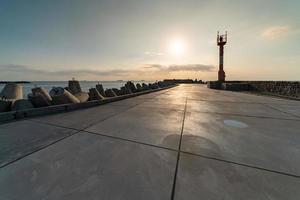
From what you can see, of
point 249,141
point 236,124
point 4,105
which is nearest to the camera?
point 249,141

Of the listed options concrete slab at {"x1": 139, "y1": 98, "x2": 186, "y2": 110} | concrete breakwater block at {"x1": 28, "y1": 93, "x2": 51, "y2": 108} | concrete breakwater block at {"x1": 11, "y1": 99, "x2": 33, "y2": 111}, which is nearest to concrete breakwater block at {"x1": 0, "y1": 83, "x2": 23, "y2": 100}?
concrete breakwater block at {"x1": 11, "y1": 99, "x2": 33, "y2": 111}

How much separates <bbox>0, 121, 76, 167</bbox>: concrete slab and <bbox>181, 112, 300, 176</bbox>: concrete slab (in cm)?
245

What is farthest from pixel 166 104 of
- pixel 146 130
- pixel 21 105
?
pixel 21 105

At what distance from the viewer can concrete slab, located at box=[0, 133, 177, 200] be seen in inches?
53.9

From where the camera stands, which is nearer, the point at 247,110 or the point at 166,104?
the point at 247,110

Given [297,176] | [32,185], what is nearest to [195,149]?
[297,176]

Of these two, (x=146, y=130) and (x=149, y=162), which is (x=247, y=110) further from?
(x=149, y=162)

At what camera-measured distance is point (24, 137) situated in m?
2.65

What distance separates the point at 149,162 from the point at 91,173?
2.40ft

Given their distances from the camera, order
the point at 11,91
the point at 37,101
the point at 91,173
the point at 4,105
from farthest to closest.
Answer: the point at 11,91, the point at 4,105, the point at 37,101, the point at 91,173

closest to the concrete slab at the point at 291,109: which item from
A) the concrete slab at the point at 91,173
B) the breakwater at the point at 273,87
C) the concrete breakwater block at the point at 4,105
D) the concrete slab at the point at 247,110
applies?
the concrete slab at the point at 247,110

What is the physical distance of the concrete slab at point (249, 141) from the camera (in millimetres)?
1929

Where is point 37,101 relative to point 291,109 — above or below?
above

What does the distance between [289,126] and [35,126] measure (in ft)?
20.1
